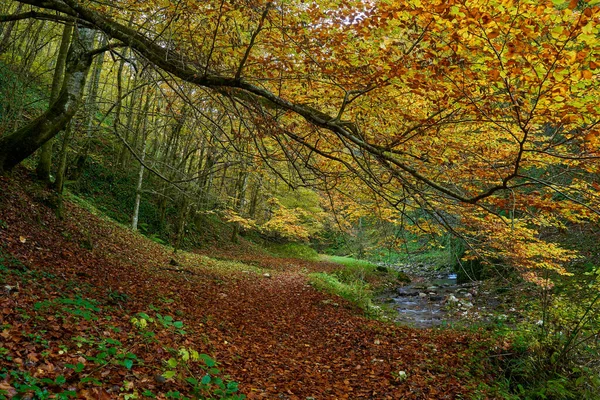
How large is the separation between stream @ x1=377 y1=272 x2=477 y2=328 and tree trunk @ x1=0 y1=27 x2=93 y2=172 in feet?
29.3

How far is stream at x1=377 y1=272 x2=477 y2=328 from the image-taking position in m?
10.3

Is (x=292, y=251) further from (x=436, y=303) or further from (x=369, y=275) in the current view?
(x=436, y=303)

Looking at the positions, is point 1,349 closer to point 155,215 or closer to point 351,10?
point 351,10

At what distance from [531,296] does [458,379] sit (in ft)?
26.4

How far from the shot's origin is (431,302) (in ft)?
42.3

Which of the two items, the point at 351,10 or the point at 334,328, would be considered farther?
the point at 334,328

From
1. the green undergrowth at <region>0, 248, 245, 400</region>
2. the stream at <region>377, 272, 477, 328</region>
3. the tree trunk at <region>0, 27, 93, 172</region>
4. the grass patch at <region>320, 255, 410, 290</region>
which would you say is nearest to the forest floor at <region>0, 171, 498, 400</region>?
the green undergrowth at <region>0, 248, 245, 400</region>

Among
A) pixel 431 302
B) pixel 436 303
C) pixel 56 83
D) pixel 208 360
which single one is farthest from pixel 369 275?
pixel 208 360

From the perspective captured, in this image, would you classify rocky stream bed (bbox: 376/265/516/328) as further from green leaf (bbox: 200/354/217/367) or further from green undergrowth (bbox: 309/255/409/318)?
green leaf (bbox: 200/354/217/367)

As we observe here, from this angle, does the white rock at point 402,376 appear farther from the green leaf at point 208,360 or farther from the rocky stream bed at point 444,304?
the rocky stream bed at point 444,304

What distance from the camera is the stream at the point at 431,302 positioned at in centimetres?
1028

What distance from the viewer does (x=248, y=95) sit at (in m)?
4.81

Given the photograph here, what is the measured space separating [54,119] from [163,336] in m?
4.67

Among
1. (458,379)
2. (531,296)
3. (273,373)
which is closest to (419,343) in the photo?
(458,379)
